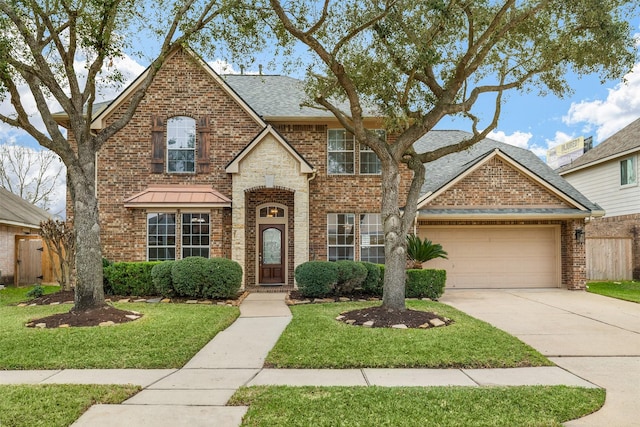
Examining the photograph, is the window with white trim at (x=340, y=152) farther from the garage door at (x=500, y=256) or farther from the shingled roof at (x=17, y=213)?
the shingled roof at (x=17, y=213)

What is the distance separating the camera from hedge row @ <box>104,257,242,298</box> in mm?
12359

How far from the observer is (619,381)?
586 centimetres

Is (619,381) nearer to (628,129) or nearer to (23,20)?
(23,20)

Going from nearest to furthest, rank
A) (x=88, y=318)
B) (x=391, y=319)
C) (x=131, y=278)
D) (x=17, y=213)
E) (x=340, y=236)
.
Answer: (x=391, y=319)
(x=88, y=318)
(x=131, y=278)
(x=340, y=236)
(x=17, y=213)

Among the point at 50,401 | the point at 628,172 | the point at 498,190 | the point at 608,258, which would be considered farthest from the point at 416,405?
the point at 628,172

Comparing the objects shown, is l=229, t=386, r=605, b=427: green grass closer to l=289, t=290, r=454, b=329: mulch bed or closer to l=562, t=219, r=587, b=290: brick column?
l=289, t=290, r=454, b=329: mulch bed

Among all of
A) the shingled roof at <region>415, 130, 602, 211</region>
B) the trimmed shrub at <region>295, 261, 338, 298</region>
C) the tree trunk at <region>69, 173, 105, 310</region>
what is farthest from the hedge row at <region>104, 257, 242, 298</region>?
the shingled roof at <region>415, 130, 602, 211</region>

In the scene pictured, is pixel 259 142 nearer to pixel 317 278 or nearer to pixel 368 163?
pixel 368 163

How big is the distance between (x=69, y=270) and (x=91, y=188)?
4.58 metres

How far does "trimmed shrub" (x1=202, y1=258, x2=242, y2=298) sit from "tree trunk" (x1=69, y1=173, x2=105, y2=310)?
9.57ft

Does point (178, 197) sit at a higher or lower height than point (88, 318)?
higher

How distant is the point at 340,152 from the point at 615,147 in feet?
47.0

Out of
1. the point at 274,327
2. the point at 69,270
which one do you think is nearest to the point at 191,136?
the point at 69,270

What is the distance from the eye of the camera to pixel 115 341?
7.64 metres
